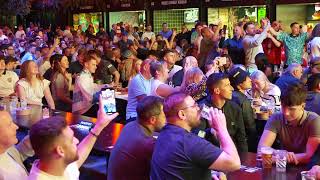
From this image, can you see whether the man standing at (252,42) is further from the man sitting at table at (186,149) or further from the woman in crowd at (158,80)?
the man sitting at table at (186,149)

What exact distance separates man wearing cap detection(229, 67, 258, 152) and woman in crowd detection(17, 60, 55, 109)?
9.45 ft

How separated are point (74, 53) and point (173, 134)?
9.71m

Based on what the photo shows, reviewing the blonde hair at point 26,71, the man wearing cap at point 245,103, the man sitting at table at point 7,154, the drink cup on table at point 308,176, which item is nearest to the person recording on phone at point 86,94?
the blonde hair at point 26,71

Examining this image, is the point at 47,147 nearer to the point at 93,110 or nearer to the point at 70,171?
the point at 70,171

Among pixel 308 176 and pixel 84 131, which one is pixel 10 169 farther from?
pixel 84 131

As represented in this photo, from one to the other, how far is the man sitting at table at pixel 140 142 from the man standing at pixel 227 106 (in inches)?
44.6

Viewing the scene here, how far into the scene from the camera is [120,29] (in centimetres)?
1716

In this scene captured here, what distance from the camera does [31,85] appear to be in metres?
7.80

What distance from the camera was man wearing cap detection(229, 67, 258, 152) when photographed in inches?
221

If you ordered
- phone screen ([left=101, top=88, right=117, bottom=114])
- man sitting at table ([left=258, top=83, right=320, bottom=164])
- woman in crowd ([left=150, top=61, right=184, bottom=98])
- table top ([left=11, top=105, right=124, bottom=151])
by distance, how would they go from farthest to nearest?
woman in crowd ([left=150, top=61, right=184, bottom=98]), table top ([left=11, top=105, right=124, bottom=151]), phone screen ([left=101, top=88, right=117, bottom=114]), man sitting at table ([left=258, top=83, right=320, bottom=164])

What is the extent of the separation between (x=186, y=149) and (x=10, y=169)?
112cm

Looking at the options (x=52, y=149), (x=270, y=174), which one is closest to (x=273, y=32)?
(x=270, y=174)

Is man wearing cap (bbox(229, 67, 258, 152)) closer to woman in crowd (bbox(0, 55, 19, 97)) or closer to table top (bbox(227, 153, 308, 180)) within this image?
table top (bbox(227, 153, 308, 180))

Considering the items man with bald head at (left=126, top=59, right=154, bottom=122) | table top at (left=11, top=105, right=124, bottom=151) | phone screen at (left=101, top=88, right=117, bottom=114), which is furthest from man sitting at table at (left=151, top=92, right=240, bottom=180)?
man with bald head at (left=126, top=59, right=154, bottom=122)
